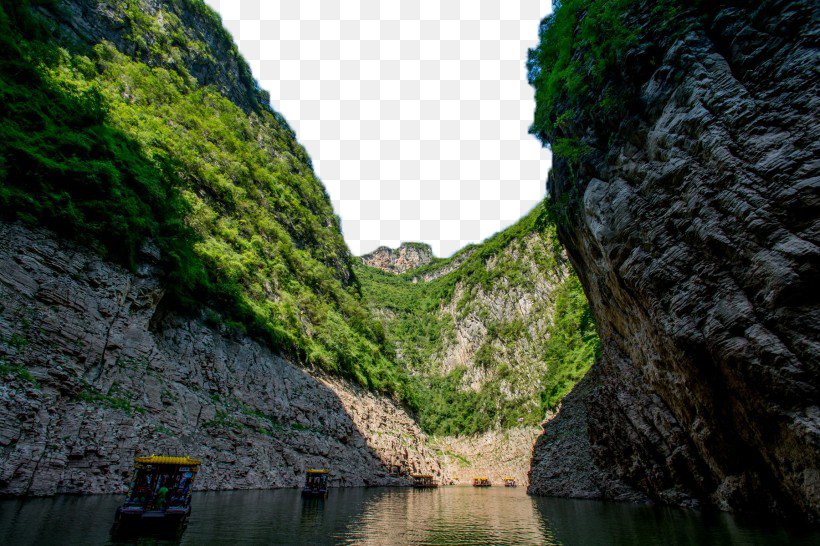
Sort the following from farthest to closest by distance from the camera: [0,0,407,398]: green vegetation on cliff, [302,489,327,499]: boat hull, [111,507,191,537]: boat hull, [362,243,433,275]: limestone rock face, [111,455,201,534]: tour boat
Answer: [362,243,433,275]: limestone rock face, [302,489,327,499]: boat hull, [0,0,407,398]: green vegetation on cliff, [111,455,201,534]: tour boat, [111,507,191,537]: boat hull

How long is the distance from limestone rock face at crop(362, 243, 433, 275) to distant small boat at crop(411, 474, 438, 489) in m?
123

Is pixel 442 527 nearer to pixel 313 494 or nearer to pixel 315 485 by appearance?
pixel 313 494

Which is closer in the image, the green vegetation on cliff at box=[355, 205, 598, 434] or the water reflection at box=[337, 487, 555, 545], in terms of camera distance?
the water reflection at box=[337, 487, 555, 545]

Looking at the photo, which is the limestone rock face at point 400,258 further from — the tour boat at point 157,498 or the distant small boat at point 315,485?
the tour boat at point 157,498

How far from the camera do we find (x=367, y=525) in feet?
51.0

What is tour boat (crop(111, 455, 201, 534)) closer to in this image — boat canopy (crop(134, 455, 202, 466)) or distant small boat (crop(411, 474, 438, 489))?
Answer: boat canopy (crop(134, 455, 202, 466))

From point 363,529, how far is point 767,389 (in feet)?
45.6

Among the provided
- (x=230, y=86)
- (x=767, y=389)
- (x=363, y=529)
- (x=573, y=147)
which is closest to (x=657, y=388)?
(x=767, y=389)

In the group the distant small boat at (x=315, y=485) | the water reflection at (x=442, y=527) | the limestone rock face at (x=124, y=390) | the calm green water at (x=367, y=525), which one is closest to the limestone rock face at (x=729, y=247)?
the calm green water at (x=367, y=525)

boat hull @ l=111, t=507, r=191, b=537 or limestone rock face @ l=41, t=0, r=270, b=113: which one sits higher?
limestone rock face @ l=41, t=0, r=270, b=113

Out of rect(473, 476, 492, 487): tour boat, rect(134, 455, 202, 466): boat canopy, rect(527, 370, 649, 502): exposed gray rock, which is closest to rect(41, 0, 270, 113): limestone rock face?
rect(134, 455, 202, 466): boat canopy

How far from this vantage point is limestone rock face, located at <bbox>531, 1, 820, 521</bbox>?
11.0 metres

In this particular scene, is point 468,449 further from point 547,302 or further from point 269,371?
point 269,371

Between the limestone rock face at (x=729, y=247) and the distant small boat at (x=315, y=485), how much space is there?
19.8 m
